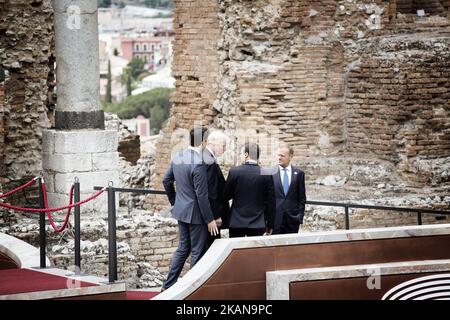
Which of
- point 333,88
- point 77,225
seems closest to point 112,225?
point 77,225

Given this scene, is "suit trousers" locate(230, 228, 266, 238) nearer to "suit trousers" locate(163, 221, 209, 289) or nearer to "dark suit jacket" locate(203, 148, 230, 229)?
"dark suit jacket" locate(203, 148, 230, 229)

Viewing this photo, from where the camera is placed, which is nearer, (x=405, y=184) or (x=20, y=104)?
(x=20, y=104)

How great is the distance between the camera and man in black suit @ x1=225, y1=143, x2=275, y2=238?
14.6 m

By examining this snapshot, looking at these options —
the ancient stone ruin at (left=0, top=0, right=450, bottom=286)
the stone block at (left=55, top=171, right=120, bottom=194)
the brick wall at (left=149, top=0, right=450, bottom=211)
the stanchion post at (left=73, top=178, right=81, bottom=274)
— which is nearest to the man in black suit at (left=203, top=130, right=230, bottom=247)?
the stanchion post at (left=73, top=178, right=81, bottom=274)

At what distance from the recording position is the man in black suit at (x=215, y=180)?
1454cm

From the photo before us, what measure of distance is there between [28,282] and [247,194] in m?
2.17

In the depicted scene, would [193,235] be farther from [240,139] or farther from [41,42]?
[240,139]

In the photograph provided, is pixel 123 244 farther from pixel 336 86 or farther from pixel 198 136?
pixel 336 86

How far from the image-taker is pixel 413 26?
2453cm

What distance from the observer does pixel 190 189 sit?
14648 mm

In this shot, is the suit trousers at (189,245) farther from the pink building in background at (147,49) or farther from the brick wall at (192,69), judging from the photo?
A: the pink building in background at (147,49)

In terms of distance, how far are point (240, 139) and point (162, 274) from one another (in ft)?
17.1

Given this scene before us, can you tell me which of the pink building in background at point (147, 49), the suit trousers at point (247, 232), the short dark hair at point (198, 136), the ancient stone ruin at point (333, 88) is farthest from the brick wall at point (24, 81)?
the pink building in background at point (147, 49)
